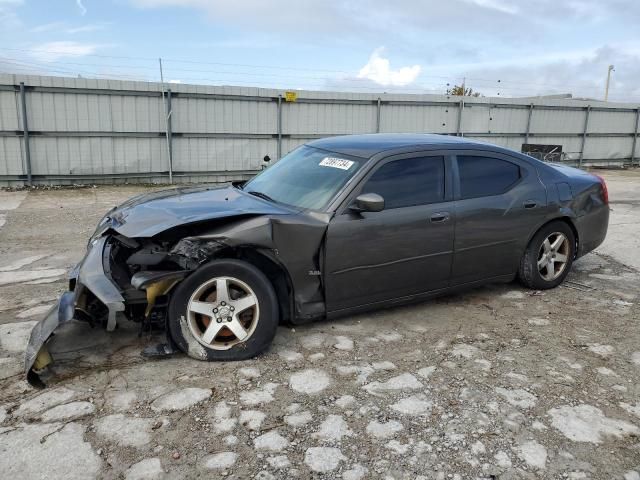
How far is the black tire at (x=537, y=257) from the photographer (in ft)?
16.0

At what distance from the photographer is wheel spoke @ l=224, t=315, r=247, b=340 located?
3482mm

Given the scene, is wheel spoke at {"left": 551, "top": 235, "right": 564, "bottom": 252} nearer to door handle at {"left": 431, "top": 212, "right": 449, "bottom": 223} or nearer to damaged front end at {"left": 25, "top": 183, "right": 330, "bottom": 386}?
door handle at {"left": 431, "top": 212, "right": 449, "bottom": 223}

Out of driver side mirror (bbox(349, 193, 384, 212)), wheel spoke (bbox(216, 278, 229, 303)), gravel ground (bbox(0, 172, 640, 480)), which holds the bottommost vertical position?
gravel ground (bbox(0, 172, 640, 480))

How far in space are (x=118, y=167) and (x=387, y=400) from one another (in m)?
11.1

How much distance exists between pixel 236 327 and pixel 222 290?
26cm

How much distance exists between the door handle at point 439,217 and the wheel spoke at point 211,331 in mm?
1824

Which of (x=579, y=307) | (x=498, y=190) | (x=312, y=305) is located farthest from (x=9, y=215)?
(x=579, y=307)

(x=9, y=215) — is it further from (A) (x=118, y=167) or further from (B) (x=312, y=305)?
(B) (x=312, y=305)

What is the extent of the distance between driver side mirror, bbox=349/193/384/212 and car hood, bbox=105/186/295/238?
0.49 meters

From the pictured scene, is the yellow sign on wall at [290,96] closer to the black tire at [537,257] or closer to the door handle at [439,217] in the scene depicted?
the black tire at [537,257]

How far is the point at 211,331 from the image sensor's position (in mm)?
3463

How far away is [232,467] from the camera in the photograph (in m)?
2.49

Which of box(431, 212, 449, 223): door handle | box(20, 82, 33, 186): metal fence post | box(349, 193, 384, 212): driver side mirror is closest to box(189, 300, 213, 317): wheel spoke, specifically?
box(349, 193, 384, 212): driver side mirror

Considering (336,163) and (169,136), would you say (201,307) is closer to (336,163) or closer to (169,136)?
(336,163)
